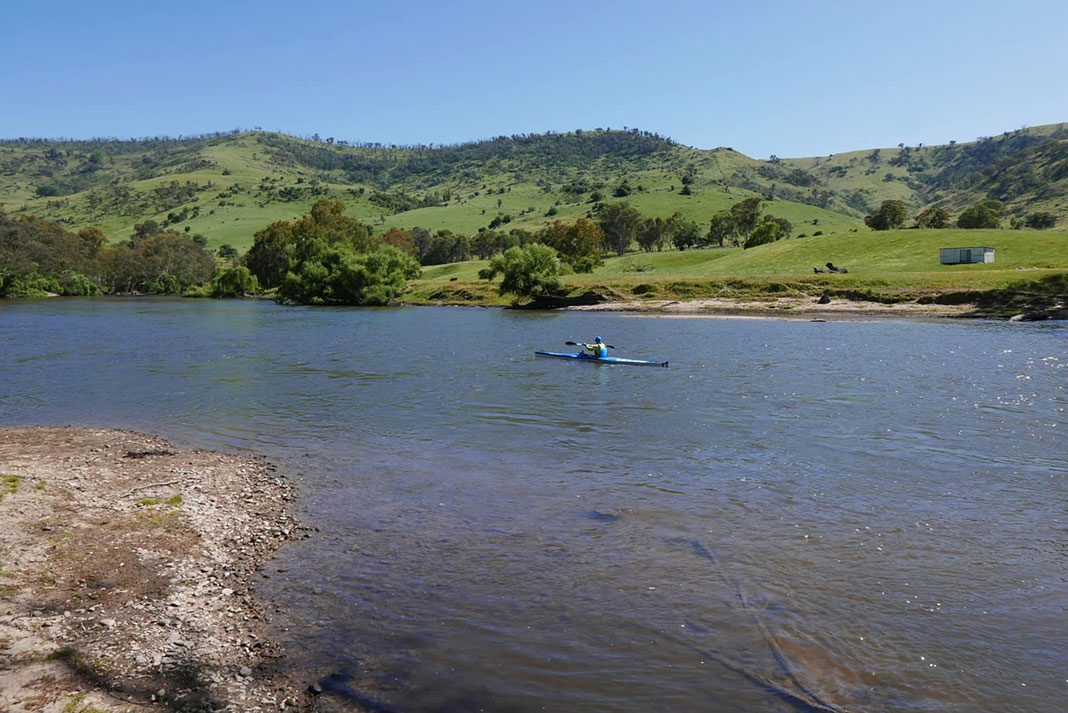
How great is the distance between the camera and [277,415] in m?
30.7

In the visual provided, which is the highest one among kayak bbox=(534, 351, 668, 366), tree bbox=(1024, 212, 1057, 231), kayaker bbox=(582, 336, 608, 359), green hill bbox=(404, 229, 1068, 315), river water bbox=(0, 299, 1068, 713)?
tree bbox=(1024, 212, 1057, 231)

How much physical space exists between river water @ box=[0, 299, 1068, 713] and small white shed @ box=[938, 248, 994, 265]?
68174 mm

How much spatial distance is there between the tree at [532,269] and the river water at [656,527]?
227 ft

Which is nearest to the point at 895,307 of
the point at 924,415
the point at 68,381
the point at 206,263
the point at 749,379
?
the point at 749,379

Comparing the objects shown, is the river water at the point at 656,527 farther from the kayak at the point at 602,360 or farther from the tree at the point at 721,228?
the tree at the point at 721,228

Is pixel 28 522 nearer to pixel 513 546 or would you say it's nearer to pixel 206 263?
pixel 513 546

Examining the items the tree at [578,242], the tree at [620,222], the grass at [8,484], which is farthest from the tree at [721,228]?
the grass at [8,484]

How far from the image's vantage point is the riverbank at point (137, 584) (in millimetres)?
9750

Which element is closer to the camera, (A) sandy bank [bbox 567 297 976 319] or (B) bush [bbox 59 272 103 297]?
(A) sandy bank [bbox 567 297 976 319]

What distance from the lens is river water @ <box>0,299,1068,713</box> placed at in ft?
35.4

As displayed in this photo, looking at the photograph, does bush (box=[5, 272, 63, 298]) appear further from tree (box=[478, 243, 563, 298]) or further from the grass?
the grass

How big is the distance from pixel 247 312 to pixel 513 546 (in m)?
102

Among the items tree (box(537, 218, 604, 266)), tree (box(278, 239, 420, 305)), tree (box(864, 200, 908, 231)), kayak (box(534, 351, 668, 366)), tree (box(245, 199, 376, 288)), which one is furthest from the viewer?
tree (box(245, 199, 376, 288))

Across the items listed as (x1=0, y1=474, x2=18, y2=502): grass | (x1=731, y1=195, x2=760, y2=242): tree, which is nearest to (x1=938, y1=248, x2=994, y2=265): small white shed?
(x1=731, y1=195, x2=760, y2=242): tree
